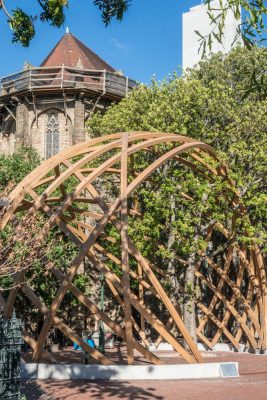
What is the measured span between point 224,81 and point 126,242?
17.0 metres

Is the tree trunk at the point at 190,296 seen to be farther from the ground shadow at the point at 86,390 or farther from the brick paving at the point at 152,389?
the ground shadow at the point at 86,390

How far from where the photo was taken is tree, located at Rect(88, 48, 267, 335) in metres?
22.1

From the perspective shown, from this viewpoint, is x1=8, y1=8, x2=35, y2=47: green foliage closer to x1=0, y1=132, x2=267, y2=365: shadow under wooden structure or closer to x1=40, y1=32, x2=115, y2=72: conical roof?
x1=0, y1=132, x2=267, y2=365: shadow under wooden structure

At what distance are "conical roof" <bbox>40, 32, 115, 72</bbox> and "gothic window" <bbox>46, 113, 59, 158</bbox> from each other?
17.9ft

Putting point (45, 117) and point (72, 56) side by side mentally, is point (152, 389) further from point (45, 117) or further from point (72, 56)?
point (72, 56)

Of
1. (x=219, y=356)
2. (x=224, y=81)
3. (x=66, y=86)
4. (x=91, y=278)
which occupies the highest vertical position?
(x=66, y=86)

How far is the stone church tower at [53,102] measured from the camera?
37750 millimetres

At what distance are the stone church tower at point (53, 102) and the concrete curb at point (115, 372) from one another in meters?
22.6

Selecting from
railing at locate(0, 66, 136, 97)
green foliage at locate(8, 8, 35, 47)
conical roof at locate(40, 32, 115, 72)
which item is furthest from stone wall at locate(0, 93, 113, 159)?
green foliage at locate(8, 8, 35, 47)

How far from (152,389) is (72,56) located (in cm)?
3377

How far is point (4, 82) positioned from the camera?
4075 centimetres

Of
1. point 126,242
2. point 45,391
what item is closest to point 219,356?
point 126,242

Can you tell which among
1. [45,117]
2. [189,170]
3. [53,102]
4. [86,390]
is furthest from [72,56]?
[86,390]

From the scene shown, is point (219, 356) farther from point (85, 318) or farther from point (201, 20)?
point (201, 20)
